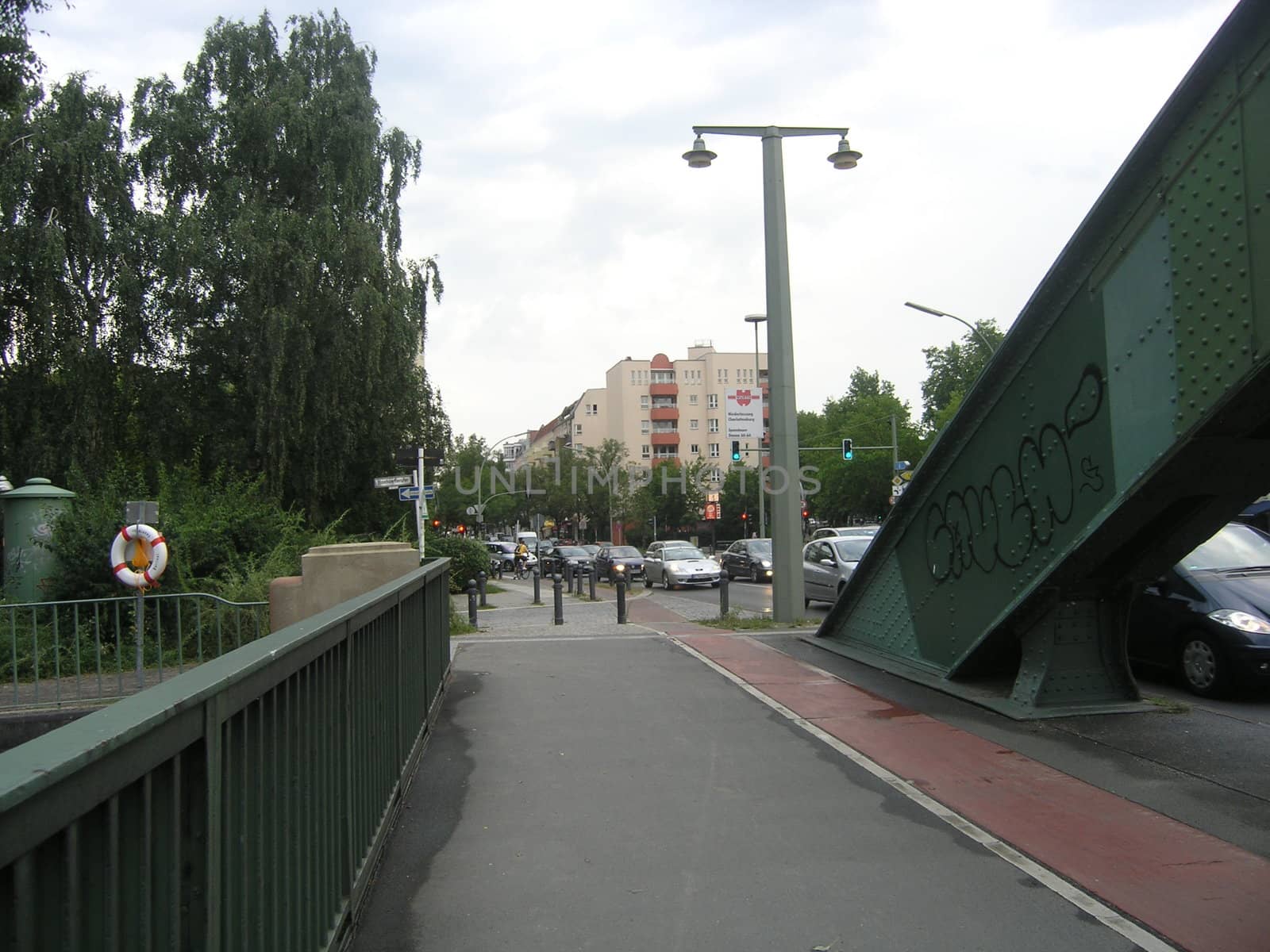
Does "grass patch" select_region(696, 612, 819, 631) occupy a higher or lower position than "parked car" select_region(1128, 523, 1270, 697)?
lower

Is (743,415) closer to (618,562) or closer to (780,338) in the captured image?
(780,338)

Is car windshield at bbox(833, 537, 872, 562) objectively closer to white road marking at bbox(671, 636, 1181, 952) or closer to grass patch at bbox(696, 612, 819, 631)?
grass patch at bbox(696, 612, 819, 631)

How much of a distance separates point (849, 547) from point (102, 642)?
1377cm

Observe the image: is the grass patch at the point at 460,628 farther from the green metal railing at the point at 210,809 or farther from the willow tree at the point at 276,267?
the green metal railing at the point at 210,809

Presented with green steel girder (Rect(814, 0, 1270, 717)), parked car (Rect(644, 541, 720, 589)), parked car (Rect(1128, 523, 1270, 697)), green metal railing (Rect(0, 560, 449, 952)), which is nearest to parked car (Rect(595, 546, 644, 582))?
parked car (Rect(644, 541, 720, 589))

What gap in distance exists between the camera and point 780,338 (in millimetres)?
14844

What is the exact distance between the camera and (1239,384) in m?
5.32

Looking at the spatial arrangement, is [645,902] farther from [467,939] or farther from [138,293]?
[138,293]

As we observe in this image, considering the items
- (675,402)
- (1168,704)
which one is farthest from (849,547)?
(675,402)

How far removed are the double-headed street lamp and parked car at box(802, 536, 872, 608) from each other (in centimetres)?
408

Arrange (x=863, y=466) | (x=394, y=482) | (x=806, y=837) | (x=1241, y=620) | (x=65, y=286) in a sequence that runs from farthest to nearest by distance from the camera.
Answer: (x=863, y=466) → (x=65, y=286) → (x=394, y=482) → (x=1241, y=620) → (x=806, y=837)

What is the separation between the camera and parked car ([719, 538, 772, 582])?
31.1 meters

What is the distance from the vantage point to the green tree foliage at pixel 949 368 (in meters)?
83.0

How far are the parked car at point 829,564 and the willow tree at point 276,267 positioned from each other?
11857 mm
